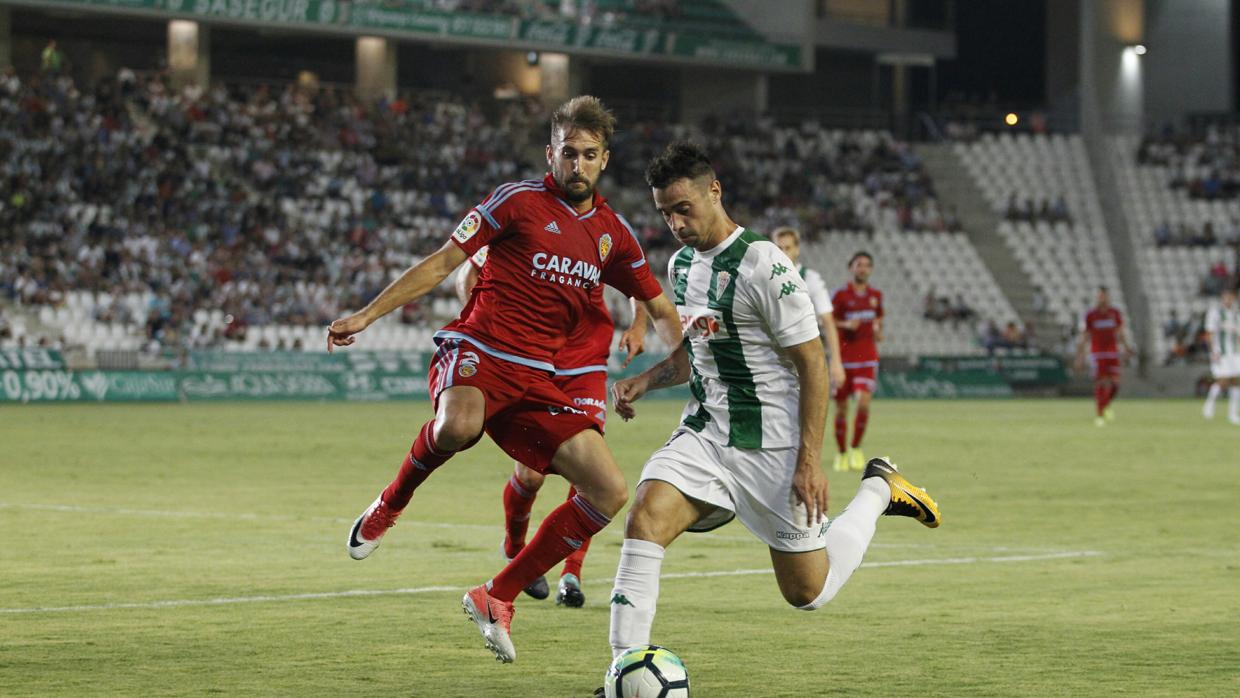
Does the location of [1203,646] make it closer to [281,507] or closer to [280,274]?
[281,507]

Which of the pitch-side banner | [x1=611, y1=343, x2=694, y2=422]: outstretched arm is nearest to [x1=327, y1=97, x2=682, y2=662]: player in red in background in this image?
[x1=611, y1=343, x2=694, y2=422]: outstretched arm

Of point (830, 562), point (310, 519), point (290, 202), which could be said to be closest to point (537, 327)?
point (830, 562)

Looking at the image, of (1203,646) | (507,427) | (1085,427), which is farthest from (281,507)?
(1085,427)

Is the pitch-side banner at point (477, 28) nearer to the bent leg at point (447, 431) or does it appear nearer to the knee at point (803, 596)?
the bent leg at point (447, 431)

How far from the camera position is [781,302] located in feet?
23.1

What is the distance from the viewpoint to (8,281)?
3609 centimetres

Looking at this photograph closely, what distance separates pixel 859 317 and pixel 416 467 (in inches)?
490

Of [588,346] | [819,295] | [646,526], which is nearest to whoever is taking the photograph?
[646,526]

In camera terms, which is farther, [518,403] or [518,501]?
[518,501]

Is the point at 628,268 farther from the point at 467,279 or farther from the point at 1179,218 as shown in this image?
the point at 1179,218

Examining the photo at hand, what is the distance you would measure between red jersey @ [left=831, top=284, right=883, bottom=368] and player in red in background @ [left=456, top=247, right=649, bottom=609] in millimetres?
10450

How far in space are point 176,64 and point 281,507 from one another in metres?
30.7

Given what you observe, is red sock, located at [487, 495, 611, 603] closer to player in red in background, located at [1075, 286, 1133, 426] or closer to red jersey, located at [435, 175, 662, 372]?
red jersey, located at [435, 175, 662, 372]

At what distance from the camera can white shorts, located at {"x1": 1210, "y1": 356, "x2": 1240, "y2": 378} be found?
111 feet
